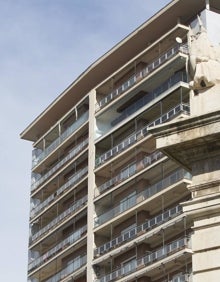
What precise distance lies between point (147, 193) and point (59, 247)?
15.6 m

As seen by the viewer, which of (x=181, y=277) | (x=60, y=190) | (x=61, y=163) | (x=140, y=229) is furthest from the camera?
(x=61, y=163)

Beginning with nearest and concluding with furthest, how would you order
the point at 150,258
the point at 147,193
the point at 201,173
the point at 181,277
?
the point at 201,173 < the point at 181,277 < the point at 150,258 < the point at 147,193

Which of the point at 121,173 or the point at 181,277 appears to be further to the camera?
the point at 121,173

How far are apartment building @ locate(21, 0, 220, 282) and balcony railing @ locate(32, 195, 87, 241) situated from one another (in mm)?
105

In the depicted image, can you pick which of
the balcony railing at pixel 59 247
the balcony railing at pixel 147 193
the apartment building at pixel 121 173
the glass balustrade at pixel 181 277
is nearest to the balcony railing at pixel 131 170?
the apartment building at pixel 121 173

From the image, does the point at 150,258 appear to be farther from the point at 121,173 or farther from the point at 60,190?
the point at 60,190

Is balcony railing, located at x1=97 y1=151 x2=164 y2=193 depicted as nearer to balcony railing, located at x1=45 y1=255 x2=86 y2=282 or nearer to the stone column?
balcony railing, located at x1=45 y1=255 x2=86 y2=282

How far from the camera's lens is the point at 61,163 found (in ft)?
298

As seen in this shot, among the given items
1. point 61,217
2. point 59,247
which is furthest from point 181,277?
point 61,217

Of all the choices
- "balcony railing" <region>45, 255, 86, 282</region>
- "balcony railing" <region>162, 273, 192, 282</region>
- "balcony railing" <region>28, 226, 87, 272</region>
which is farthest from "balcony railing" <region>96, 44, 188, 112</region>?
"balcony railing" <region>162, 273, 192, 282</region>

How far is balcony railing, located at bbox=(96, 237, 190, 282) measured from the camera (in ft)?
226

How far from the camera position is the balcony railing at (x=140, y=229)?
70.3 m

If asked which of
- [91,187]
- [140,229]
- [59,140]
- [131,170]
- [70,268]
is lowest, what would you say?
[70,268]

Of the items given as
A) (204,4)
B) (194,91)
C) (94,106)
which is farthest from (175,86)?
(194,91)
